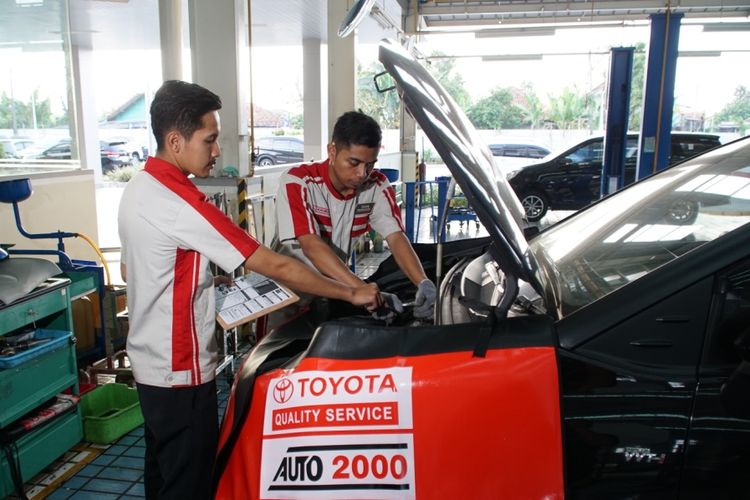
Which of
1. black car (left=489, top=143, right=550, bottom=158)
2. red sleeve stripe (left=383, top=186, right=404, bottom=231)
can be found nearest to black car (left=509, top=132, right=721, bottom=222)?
red sleeve stripe (left=383, top=186, right=404, bottom=231)

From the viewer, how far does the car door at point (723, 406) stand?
1285 mm

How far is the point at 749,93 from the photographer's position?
24016 mm

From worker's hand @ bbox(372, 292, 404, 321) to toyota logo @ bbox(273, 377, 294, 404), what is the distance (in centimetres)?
50

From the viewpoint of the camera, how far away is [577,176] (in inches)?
448

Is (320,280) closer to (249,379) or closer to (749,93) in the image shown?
(249,379)

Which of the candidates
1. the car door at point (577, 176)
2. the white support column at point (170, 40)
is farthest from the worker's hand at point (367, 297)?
the car door at point (577, 176)

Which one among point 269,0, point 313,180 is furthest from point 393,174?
point 313,180

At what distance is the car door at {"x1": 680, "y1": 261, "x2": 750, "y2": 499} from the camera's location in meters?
1.29

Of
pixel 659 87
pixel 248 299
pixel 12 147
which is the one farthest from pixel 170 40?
pixel 659 87

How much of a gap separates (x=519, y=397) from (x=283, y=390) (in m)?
0.61

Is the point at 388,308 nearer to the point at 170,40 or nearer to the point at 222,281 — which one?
the point at 222,281

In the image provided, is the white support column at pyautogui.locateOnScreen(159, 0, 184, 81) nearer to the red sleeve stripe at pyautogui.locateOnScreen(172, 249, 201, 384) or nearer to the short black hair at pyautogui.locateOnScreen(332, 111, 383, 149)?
the short black hair at pyautogui.locateOnScreen(332, 111, 383, 149)

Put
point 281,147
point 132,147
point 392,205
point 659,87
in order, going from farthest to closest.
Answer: point 132,147 → point 281,147 → point 659,87 → point 392,205

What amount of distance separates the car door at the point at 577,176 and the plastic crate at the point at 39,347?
396 inches
